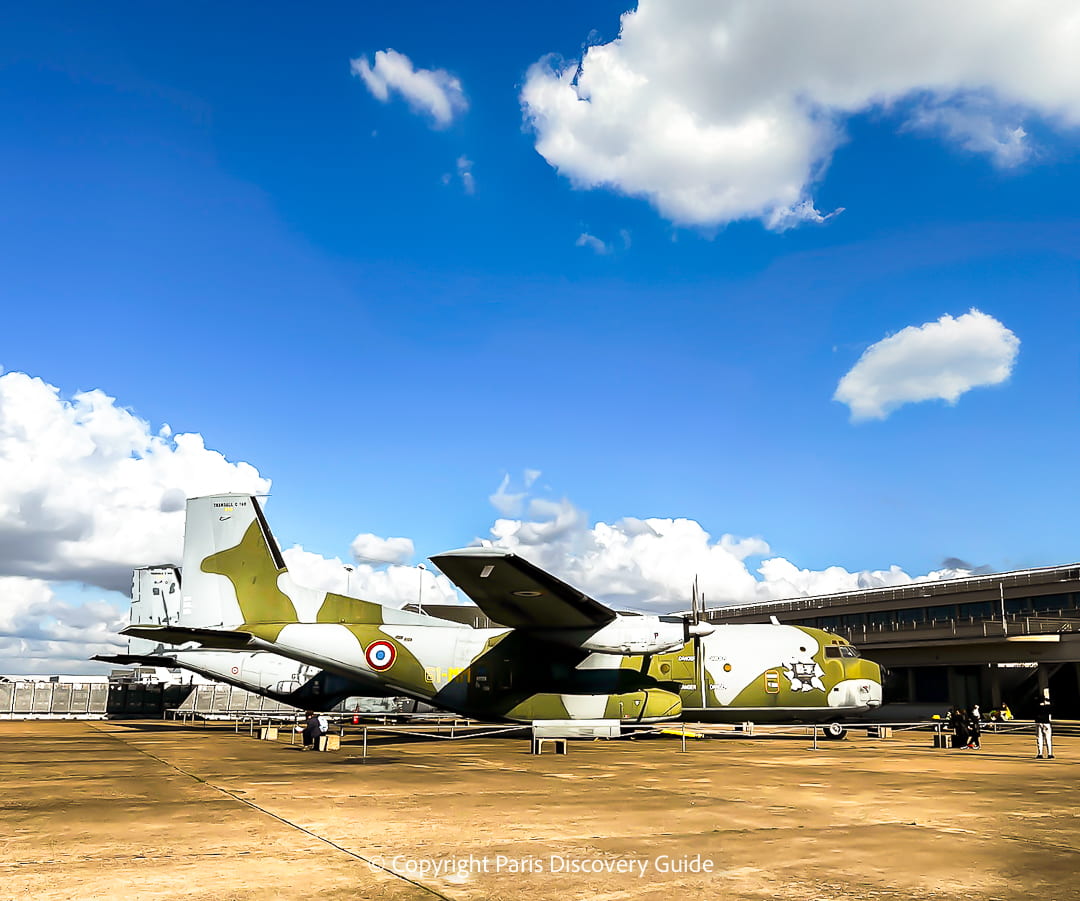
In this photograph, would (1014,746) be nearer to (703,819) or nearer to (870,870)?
(703,819)

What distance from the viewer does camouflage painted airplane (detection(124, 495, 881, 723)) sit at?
25609 mm

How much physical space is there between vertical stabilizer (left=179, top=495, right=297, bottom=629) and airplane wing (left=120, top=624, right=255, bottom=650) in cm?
152

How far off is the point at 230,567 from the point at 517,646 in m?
10.6

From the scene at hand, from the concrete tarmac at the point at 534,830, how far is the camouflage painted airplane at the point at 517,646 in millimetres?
5490

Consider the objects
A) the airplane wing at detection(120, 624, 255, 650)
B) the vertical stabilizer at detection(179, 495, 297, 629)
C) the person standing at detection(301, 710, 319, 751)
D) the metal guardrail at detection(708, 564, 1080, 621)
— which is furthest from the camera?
the metal guardrail at detection(708, 564, 1080, 621)

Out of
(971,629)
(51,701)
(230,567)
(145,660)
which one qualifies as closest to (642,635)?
(230,567)

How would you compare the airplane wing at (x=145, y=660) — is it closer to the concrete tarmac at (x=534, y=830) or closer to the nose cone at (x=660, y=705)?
the concrete tarmac at (x=534, y=830)

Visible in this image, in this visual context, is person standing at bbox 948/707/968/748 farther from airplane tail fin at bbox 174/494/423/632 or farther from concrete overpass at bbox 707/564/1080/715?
concrete overpass at bbox 707/564/1080/715

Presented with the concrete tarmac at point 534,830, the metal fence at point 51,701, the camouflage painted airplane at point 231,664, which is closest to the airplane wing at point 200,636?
the camouflage painted airplane at point 231,664

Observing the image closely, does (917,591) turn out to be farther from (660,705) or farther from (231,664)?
(231,664)

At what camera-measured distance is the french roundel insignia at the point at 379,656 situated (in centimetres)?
2756

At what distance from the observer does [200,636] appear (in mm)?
26781

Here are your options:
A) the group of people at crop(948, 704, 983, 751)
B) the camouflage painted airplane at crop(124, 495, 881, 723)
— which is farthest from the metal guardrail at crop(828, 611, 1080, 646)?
the camouflage painted airplane at crop(124, 495, 881, 723)

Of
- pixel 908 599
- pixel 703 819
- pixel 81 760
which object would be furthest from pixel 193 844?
pixel 908 599
